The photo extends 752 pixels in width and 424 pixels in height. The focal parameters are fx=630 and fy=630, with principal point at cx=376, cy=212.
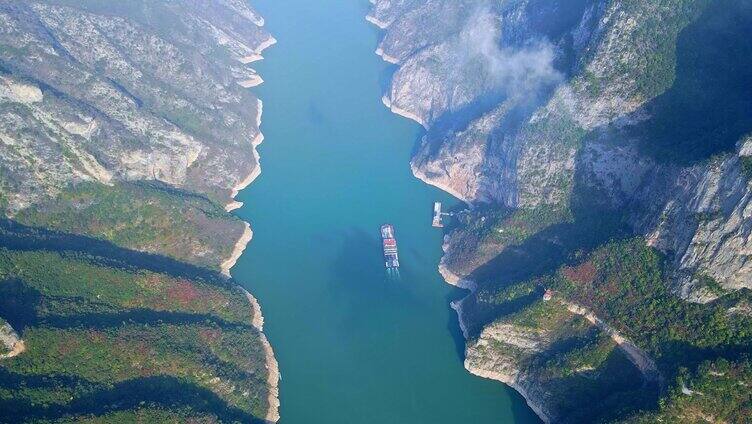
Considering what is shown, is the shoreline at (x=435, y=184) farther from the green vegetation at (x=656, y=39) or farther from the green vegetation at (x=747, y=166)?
the green vegetation at (x=747, y=166)

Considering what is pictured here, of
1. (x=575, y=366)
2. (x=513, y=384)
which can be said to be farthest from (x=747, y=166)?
(x=513, y=384)

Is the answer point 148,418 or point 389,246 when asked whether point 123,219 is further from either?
point 389,246

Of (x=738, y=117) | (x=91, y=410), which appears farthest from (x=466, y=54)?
(x=91, y=410)

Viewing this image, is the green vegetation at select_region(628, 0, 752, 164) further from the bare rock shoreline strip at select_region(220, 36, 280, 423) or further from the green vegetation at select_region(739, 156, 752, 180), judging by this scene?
the bare rock shoreline strip at select_region(220, 36, 280, 423)

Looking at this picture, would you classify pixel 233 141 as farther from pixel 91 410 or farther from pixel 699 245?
pixel 699 245

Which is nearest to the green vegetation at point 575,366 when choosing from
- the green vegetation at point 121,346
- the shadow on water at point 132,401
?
the green vegetation at point 121,346

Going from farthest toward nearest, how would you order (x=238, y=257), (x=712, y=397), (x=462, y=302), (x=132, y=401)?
(x=238, y=257)
(x=462, y=302)
(x=132, y=401)
(x=712, y=397)

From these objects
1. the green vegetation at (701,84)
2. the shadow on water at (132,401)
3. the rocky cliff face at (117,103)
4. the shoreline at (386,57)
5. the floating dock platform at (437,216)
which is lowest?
the shadow on water at (132,401)
